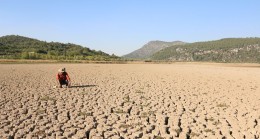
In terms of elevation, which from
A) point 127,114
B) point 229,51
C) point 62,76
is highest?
point 229,51

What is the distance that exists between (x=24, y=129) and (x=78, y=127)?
139 cm

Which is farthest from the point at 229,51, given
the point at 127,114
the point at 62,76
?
the point at 127,114

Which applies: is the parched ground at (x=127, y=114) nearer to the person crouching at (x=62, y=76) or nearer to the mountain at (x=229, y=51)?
the person crouching at (x=62, y=76)

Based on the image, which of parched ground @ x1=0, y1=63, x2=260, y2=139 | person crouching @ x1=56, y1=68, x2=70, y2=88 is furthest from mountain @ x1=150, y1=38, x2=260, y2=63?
parched ground @ x1=0, y1=63, x2=260, y2=139

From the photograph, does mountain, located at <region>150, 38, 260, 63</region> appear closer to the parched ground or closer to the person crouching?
the person crouching

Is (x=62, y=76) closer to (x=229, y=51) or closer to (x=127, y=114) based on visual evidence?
(x=127, y=114)

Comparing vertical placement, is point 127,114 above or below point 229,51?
below

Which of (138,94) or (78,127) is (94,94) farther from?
(78,127)

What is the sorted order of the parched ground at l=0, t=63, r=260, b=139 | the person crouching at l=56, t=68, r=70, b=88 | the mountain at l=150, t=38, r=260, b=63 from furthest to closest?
the mountain at l=150, t=38, r=260, b=63
the person crouching at l=56, t=68, r=70, b=88
the parched ground at l=0, t=63, r=260, b=139

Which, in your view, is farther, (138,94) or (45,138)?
(138,94)

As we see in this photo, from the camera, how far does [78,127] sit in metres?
9.23

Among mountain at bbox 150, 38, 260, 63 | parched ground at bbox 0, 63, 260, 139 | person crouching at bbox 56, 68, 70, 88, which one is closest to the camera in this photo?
parched ground at bbox 0, 63, 260, 139

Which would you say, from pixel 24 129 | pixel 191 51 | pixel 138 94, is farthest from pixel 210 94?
pixel 191 51

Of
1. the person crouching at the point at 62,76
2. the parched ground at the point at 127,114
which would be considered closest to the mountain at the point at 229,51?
the person crouching at the point at 62,76
